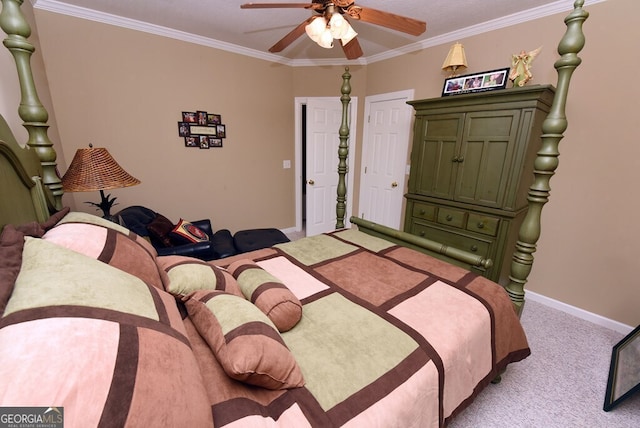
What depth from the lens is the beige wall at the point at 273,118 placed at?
2.10 meters

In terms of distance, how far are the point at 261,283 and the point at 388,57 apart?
Result: 11.4 feet

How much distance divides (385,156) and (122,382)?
3616 mm

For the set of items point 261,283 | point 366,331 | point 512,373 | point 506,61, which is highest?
point 506,61

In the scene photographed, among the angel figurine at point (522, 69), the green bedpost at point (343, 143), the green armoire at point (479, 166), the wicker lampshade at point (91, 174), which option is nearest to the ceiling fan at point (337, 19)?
the green bedpost at point (343, 143)

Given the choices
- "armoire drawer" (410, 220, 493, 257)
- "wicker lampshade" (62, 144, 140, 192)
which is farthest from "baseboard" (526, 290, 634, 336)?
"wicker lampshade" (62, 144, 140, 192)

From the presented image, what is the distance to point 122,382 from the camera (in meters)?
0.51

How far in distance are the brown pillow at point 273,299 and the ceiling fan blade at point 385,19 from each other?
1.72m

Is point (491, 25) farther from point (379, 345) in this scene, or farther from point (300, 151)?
point (379, 345)

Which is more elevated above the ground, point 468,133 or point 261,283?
point 468,133

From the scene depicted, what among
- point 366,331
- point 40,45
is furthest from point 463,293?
point 40,45

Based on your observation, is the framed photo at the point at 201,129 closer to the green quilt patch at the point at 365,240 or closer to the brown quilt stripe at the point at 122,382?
the green quilt patch at the point at 365,240

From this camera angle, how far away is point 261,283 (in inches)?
46.4

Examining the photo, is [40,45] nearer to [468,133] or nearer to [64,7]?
[64,7]

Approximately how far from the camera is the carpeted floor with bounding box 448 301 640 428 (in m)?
1.46
